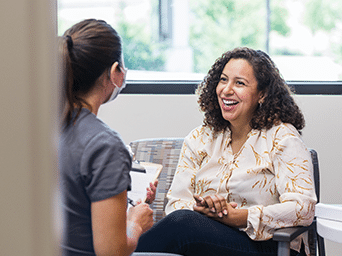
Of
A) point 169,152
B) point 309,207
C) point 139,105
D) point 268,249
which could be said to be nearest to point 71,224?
point 268,249

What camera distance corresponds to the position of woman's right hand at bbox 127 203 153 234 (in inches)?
39.4

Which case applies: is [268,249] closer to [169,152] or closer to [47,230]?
[169,152]

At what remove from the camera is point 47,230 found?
122mm

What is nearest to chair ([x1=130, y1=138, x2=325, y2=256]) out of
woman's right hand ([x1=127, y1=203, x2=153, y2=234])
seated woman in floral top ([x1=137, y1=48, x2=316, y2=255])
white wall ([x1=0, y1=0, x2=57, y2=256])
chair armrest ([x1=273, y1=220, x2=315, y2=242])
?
seated woman in floral top ([x1=137, y1=48, x2=316, y2=255])

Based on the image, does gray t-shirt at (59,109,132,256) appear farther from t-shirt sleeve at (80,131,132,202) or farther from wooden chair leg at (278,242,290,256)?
wooden chair leg at (278,242,290,256)

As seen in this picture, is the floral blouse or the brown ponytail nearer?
the brown ponytail

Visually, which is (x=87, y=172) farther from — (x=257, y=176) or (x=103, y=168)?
(x=257, y=176)

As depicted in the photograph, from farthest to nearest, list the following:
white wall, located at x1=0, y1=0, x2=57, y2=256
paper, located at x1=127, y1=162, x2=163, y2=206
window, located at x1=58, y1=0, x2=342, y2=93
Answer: window, located at x1=58, y1=0, x2=342, y2=93 < paper, located at x1=127, y1=162, x2=163, y2=206 < white wall, located at x1=0, y1=0, x2=57, y2=256

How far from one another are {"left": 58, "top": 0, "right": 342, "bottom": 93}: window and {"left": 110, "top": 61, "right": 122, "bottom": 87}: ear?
1557 mm

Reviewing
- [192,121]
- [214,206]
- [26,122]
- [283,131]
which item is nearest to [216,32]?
[192,121]

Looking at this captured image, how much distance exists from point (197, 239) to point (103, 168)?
2.40ft

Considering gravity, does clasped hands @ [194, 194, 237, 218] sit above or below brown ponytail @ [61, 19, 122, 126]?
below

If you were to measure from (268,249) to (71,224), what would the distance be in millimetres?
898

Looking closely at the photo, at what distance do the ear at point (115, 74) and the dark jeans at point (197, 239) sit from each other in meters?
0.71
